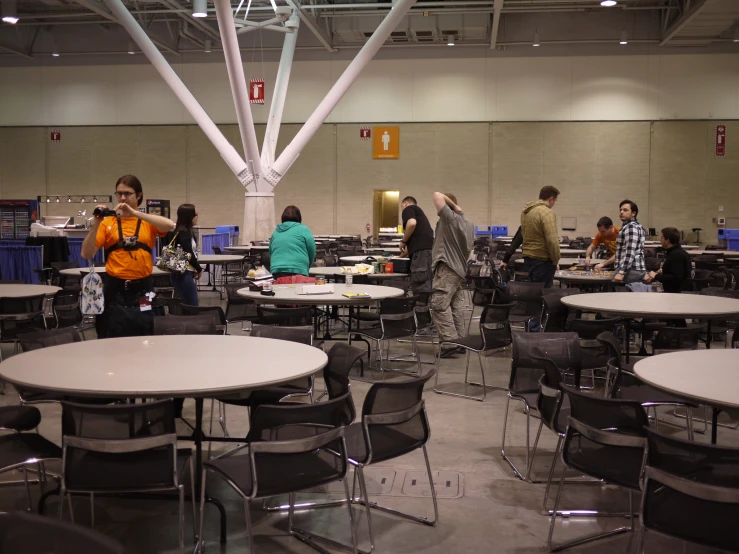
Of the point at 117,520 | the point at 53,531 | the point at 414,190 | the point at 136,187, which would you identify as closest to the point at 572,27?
the point at 414,190

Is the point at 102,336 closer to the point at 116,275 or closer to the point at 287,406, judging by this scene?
the point at 116,275

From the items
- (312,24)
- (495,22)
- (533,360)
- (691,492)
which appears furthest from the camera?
(312,24)

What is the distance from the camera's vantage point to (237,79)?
44.0 feet

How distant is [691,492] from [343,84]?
13615 mm

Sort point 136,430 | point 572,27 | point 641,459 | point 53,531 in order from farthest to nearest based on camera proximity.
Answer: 1. point 572,27
2. point 641,459
3. point 136,430
4. point 53,531

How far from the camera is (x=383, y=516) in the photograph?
3.88m

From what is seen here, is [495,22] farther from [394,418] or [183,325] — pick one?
[394,418]

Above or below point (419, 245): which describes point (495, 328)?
below

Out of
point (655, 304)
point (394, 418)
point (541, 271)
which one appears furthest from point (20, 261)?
point (394, 418)

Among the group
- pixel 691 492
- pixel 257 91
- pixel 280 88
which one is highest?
pixel 257 91

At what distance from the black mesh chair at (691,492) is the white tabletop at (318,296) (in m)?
3.75

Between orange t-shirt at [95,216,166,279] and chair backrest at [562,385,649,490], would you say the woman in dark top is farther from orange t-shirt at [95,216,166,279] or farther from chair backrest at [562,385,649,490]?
chair backrest at [562,385,649,490]

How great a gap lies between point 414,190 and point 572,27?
598 cm

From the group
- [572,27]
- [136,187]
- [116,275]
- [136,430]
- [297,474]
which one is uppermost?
[572,27]
